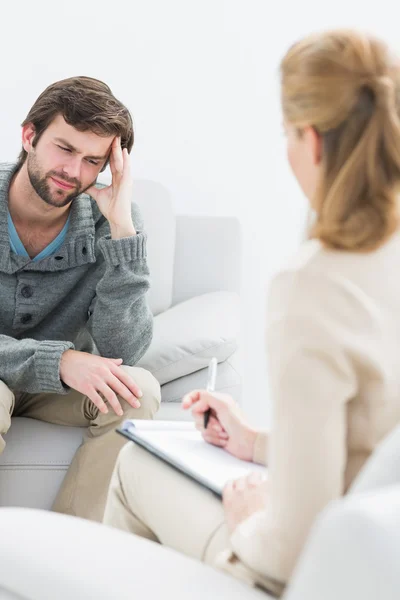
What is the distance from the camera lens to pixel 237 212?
3160 mm

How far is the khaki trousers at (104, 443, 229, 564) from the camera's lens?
1077 millimetres

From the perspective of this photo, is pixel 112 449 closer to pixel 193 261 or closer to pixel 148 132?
pixel 193 261

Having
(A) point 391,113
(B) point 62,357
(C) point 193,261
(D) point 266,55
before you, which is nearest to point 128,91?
(D) point 266,55

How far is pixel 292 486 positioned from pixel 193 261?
1817mm

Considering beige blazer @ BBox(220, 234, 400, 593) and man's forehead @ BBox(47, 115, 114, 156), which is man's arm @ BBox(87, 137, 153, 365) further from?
beige blazer @ BBox(220, 234, 400, 593)

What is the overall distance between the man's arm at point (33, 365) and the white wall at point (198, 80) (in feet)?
4.41

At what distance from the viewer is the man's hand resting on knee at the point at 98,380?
72.4 inches

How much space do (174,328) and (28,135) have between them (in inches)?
24.5

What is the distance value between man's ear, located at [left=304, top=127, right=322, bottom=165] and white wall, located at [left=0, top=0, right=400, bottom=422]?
84.1 inches

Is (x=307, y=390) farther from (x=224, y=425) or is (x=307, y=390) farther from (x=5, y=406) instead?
(x=5, y=406)

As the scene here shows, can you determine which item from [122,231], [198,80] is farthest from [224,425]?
[198,80]

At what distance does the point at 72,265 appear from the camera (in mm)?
2062

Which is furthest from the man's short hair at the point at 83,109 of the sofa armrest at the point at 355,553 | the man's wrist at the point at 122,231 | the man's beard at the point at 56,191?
the sofa armrest at the point at 355,553

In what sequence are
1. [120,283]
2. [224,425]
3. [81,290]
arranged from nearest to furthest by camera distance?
1. [224,425]
2. [120,283]
3. [81,290]
